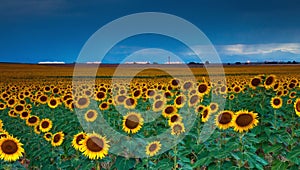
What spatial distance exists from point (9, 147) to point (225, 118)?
2989mm

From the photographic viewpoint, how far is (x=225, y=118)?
574 centimetres

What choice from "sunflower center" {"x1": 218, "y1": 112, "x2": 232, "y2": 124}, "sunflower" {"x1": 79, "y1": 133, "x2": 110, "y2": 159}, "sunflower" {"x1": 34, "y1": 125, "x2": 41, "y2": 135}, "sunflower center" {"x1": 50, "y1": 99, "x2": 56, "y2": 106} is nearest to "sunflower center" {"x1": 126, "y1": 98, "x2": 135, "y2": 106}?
"sunflower" {"x1": 34, "y1": 125, "x2": 41, "y2": 135}

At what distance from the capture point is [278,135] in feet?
21.1

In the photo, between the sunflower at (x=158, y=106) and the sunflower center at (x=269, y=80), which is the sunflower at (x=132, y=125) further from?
the sunflower center at (x=269, y=80)

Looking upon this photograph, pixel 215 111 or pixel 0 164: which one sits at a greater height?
pixel 215 111

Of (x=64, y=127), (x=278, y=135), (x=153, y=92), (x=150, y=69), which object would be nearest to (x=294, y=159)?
(x=278, y=135)

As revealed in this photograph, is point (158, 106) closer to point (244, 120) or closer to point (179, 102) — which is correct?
point (179, 102)

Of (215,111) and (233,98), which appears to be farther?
(233,98)

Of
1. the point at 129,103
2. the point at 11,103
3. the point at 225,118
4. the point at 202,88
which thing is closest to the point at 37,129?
the point at 129,103

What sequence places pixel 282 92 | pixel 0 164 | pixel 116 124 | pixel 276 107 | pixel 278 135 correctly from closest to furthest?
pixel 0 164
pixel 278 135
pixel 276 107
pixel 116 124
pixel 282 92

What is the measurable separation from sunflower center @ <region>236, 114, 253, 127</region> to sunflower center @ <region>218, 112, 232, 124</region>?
0.21m

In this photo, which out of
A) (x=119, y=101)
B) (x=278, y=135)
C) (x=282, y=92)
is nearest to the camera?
(x=278, y=135)

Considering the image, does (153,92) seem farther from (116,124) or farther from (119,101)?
(116,124)

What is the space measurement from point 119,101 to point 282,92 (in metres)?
3.92
